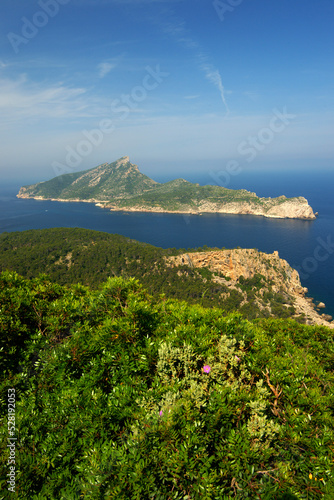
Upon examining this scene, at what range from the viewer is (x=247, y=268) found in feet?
194

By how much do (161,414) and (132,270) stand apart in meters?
54.9

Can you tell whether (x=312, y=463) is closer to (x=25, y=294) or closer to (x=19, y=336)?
(x=19, y=336)

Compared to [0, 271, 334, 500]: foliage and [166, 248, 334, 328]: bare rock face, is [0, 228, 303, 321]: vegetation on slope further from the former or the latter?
[0, 271, 334, 500]: foliage

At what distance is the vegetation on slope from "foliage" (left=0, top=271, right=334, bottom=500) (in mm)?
40672

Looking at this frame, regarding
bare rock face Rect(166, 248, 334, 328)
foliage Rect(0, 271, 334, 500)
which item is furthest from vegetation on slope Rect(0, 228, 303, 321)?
foliage Rect(0, 271, 334, 500)

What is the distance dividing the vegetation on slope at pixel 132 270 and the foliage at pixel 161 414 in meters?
40.7

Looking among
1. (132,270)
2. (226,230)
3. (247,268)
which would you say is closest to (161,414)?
(132,270)

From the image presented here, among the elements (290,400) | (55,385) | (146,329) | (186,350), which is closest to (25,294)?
(55,385)

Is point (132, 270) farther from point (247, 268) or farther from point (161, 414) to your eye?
point (161, 414)

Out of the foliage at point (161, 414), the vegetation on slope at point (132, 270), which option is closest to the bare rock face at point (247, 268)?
the vegetation on slope at point (132, 270)

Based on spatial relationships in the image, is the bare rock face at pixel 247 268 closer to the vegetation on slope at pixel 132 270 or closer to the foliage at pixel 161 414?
the vegetation on slope at pixel 132 270

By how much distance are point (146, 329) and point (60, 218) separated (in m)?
155

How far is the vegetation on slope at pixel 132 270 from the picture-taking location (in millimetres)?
50094

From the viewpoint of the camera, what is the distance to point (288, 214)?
137375mm
